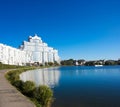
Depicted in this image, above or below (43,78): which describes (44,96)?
below

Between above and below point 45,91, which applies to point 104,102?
below

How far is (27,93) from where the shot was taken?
19.5 meters

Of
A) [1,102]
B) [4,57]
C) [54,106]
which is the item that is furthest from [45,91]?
[4,57]

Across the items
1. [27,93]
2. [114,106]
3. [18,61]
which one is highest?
[18,61]

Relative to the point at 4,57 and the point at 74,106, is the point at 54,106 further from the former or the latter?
the point at 4,57

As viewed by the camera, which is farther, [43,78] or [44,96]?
[43,78]

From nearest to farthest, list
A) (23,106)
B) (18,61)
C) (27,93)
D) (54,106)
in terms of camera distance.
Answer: (23,106)
(54,106)
(27,93)
(18,61)

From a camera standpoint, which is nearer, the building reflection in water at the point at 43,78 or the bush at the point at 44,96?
the bush at the point at 44,96

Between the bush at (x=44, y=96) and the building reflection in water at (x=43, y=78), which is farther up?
the building reflection in water at (x=43, y=78)

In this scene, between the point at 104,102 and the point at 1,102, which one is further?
the point at 104,102

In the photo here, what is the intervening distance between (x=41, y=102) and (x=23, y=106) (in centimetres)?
323

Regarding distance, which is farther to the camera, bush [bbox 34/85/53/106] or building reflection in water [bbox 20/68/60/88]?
building reflection in water [bbox 20/68/60/88]

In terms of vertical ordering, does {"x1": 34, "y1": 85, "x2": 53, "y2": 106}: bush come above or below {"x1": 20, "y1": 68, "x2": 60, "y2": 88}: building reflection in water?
below

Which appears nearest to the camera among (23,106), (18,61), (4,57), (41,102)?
(23,106)
